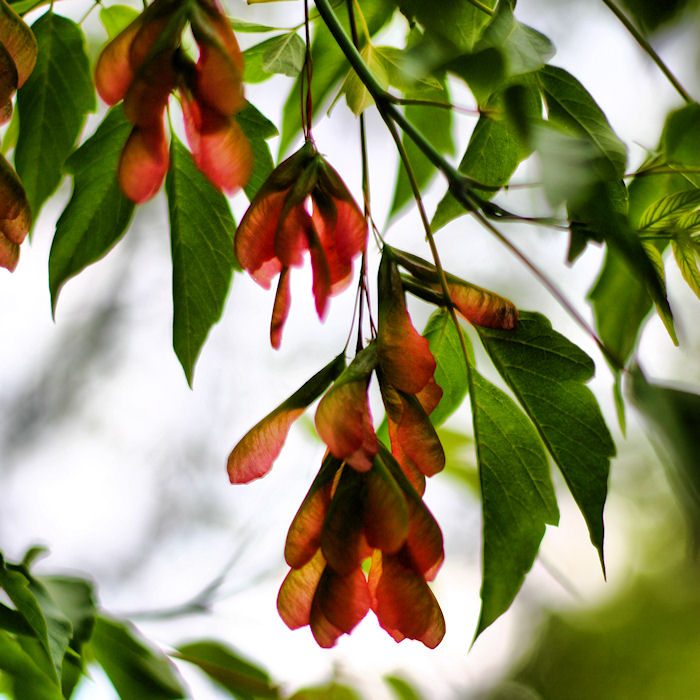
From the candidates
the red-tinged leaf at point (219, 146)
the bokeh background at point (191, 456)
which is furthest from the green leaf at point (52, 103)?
the bokeh background at point (191, 456)

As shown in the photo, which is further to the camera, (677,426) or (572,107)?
(572,107)

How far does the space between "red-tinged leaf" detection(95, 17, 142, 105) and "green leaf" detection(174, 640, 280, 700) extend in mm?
193

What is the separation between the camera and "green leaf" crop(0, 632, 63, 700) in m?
0.23

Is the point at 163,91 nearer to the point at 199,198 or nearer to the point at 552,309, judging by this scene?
the point at 199,198

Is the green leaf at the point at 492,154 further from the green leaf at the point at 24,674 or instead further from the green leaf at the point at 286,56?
the green leaf at the point at 24,674

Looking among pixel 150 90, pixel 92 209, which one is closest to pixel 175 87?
pixel 150 90

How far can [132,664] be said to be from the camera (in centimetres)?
27

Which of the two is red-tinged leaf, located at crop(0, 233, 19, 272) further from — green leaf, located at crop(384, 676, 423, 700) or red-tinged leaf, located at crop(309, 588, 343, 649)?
green leaf, located at crop(384, 676, 423, 700)

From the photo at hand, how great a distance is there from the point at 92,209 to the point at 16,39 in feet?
0.28

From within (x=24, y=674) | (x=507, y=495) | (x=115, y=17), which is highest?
(x=115, y=17)

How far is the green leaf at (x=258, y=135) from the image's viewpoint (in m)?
0.26

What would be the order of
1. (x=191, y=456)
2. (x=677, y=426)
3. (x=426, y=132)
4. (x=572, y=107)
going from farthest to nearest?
(x=191, y=456), (x=426, y=132), (x=572, y=107), (x=677, y=426)

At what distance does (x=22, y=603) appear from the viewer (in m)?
0.22

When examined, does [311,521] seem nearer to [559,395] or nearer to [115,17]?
[559,395]
